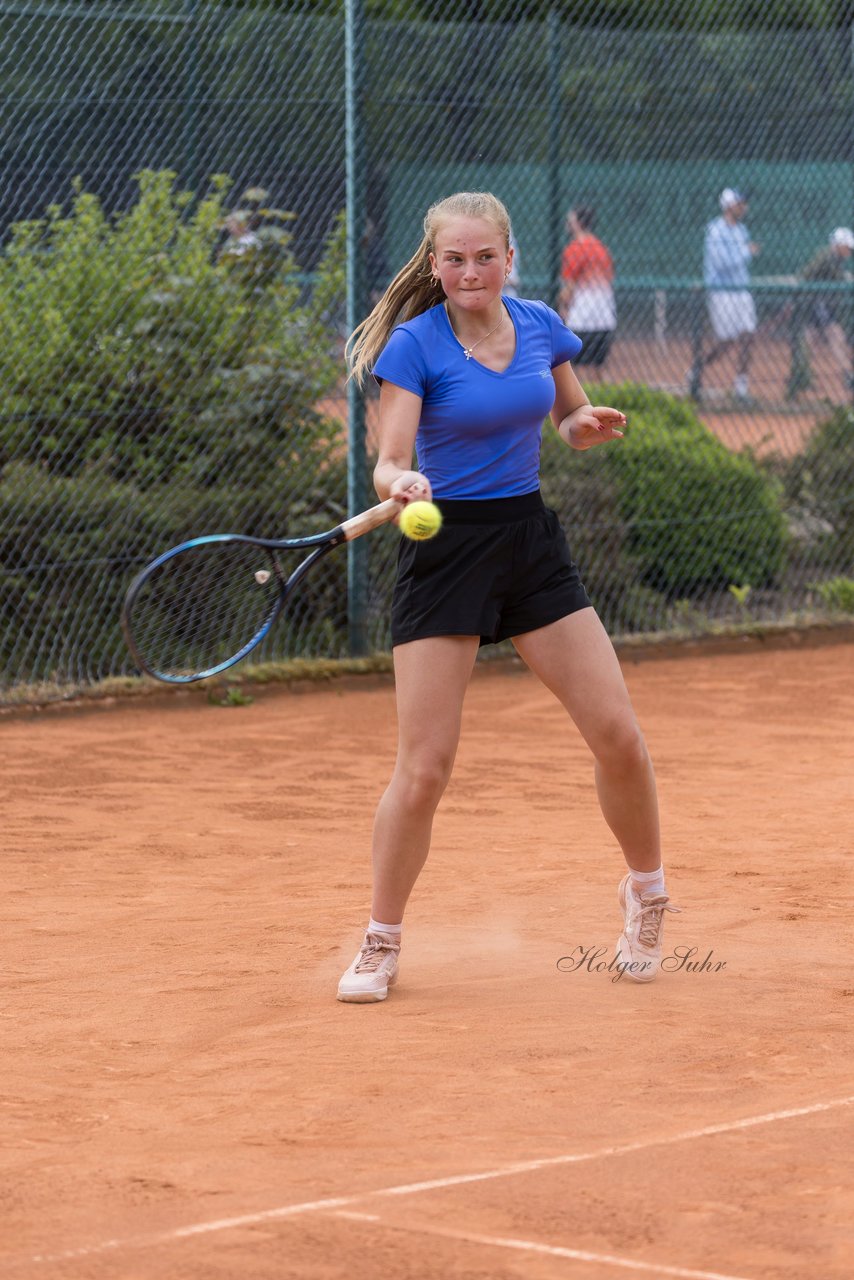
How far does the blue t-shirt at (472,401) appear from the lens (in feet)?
13.9

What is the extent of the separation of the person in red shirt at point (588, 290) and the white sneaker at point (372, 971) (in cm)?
595

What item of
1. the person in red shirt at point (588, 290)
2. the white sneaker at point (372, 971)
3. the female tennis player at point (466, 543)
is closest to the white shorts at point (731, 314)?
the person in red shirt at point (588, 290)

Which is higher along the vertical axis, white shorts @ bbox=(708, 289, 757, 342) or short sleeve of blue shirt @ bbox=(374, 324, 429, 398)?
white shorts @ bbox=(708, 289, 757, 342)

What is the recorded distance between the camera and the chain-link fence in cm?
802

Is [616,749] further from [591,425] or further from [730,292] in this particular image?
[730,292]

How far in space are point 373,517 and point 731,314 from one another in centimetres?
672

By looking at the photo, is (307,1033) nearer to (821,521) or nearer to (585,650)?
(585,650)

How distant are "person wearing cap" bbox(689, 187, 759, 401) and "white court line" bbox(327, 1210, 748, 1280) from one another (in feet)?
25.5

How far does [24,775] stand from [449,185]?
12.2ft

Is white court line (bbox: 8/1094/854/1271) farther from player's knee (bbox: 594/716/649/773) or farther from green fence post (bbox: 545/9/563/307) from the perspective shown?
green fence post (bbox: 545/9/563/307)

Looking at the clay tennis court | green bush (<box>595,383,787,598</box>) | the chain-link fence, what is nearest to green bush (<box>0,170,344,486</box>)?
the chain-link fence

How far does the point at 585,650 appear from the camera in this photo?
4.39 m

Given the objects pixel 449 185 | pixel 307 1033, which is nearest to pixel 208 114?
pixel 449 185

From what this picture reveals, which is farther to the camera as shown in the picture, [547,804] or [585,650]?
[547,804]
